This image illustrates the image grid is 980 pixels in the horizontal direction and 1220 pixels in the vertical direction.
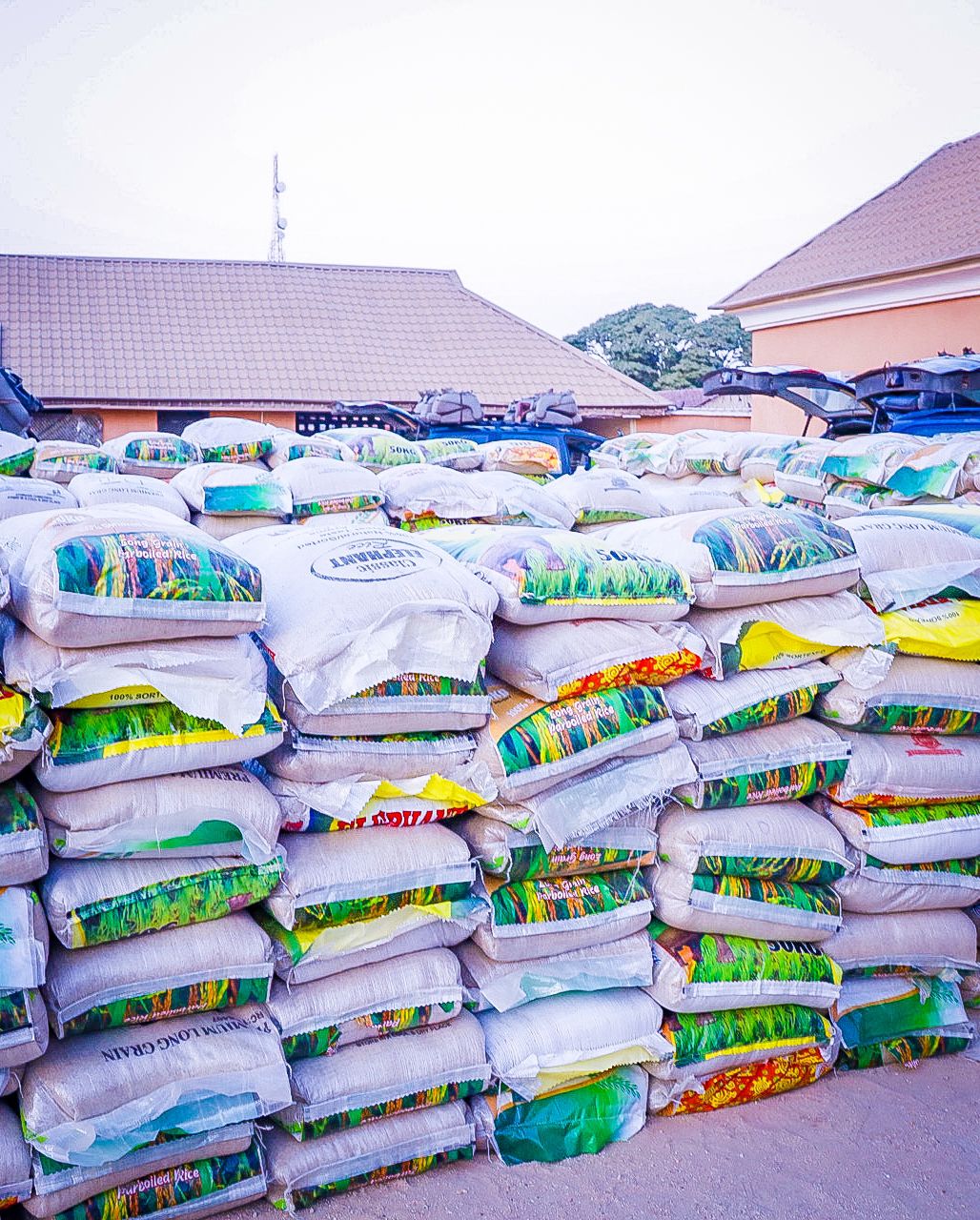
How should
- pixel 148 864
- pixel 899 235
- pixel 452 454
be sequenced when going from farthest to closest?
pixel 899 235
pixel 452 454
pixel 148 864

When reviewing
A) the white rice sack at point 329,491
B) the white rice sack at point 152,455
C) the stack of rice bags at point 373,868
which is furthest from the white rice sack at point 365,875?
the white rice sack at point 152,455

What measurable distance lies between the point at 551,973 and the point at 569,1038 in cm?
14

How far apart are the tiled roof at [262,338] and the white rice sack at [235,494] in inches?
351

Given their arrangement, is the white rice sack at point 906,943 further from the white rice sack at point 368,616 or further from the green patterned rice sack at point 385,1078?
the white rice sack at point 368,616

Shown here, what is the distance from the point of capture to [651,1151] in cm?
226

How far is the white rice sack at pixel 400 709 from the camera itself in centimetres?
210

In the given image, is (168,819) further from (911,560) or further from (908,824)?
(911,560)

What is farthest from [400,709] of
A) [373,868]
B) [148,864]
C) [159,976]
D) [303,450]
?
[303,450]

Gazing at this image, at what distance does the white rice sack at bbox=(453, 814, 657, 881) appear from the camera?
226 centimetres

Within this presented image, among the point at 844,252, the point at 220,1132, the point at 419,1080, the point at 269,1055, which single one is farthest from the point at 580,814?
the point at 844,252

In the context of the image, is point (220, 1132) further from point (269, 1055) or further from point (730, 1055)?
point (730, 1055)

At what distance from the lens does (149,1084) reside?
1.80 m

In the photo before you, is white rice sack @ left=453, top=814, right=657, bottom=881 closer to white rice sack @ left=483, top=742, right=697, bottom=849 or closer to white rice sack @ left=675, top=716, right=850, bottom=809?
white rice sack @ left=483, top=742, right=697, bottom=849

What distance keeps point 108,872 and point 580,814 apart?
0.97m
